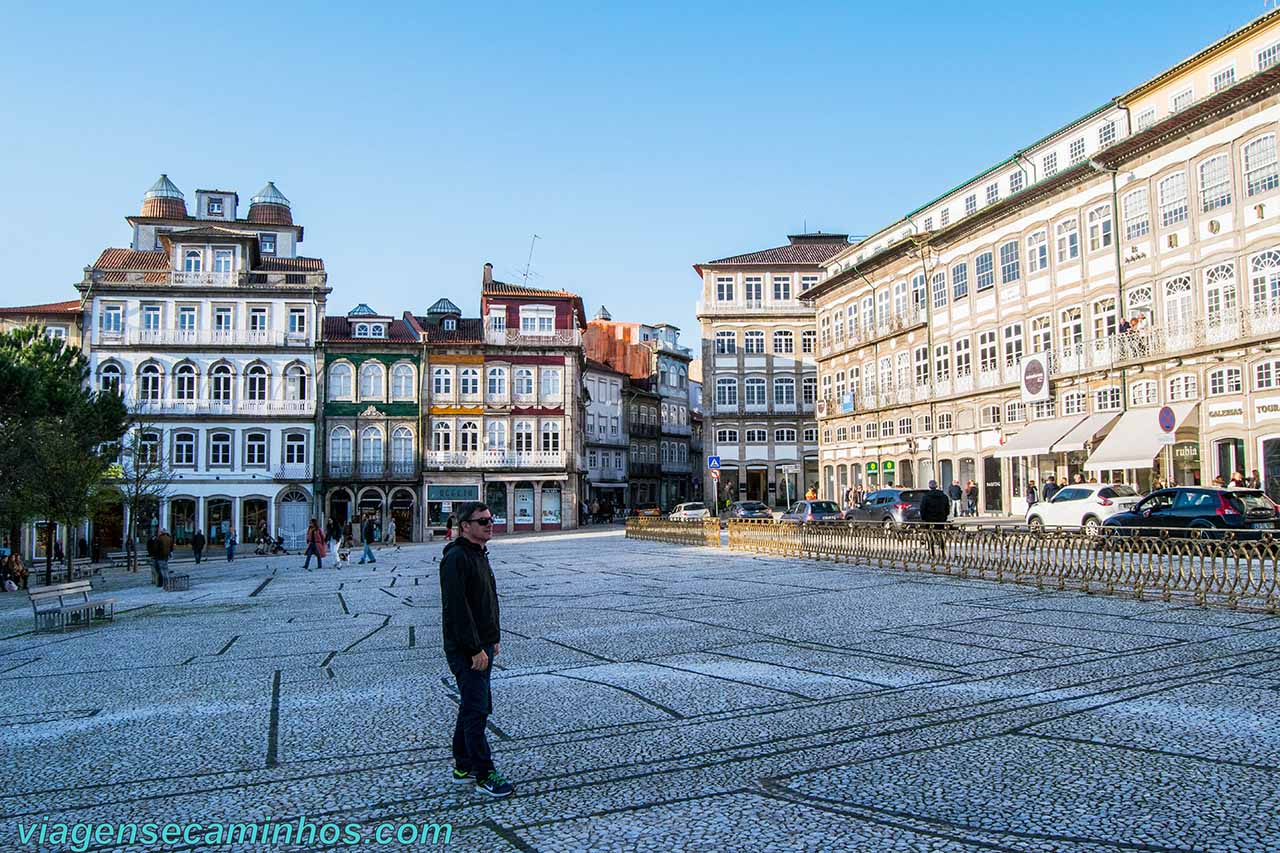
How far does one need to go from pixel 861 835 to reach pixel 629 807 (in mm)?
1321

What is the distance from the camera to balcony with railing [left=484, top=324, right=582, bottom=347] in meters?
55.2

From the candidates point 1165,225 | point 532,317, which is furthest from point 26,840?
point 532,317

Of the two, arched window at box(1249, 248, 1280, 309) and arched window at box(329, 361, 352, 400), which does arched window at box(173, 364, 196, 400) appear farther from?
arched window at box(1249, 248, 1280, 309)

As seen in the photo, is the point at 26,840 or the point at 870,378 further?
the point at 870,378

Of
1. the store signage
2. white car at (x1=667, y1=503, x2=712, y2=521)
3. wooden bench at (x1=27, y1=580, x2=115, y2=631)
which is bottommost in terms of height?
wooden bench at (x1=27, y1=580, x2=115, y2=631)

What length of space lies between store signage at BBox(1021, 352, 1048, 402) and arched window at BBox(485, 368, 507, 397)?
2881 centimetres

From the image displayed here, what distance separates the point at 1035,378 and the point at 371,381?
3438cm

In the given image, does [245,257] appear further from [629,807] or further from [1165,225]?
[629,807]

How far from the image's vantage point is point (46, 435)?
1074 inches

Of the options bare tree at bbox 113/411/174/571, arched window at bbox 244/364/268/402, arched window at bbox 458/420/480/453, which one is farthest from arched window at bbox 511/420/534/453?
bare tree at bbox 113/411/174/571

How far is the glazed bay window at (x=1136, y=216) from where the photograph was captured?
106 feet

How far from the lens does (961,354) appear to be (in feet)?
139

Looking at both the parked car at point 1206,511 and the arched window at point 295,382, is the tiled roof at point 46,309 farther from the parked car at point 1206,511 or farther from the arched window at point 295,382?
the parked car at point 1206,511

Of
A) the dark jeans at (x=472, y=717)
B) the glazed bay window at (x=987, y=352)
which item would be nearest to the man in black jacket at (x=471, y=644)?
the dark jeans at (x=472, y=717)
